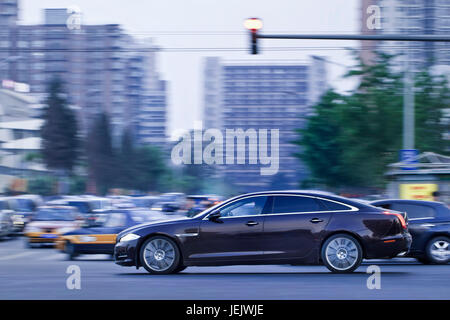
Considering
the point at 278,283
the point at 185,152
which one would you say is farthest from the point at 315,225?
the point at 185,152

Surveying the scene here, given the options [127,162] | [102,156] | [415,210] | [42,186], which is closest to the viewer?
[415,210]

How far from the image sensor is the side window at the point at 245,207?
43.7 ft

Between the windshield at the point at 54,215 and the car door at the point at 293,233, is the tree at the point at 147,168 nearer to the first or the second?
the windshield at the point at 54,215

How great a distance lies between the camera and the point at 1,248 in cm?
2572

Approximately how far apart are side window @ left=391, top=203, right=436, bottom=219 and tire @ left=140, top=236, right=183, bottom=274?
574 centimetres

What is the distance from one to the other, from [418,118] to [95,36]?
153197 millimetres

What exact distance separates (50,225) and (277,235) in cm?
1440

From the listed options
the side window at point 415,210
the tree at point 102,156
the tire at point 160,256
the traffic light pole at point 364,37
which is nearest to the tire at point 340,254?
the tire at point 160,256

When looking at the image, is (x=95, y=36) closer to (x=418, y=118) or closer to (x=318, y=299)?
(x=418, y=118)

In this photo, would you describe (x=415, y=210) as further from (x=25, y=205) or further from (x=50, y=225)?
(x=25, y=205)

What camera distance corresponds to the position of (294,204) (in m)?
13.4

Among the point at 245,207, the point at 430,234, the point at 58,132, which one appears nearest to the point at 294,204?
the point at 245,207

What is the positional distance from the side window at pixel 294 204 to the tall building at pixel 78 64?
16604cm

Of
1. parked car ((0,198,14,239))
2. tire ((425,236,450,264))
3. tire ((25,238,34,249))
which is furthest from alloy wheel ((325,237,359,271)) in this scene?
parked car ((0,198,14,239))
